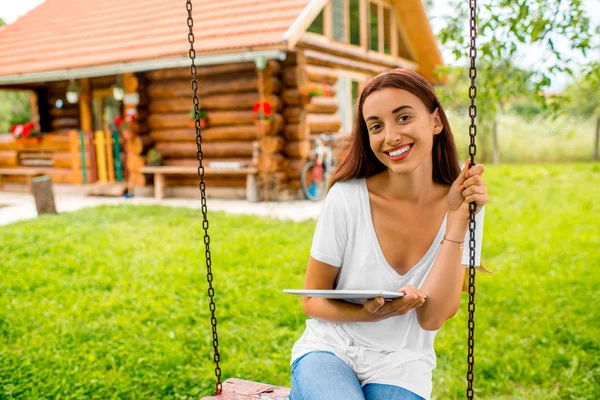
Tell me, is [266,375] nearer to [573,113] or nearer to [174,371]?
[174,371]

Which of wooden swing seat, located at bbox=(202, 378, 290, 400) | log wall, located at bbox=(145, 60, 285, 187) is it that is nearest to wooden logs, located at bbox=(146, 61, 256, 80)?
log wall, located at bbox=(145, 60, 285, 187)

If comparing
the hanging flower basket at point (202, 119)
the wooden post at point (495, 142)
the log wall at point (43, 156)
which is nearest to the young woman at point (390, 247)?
the hanging flower basket at point (202, 119)

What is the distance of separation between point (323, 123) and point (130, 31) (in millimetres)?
4134

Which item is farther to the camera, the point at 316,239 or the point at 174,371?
the point at 174,371

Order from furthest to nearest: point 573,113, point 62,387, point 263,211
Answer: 1. point 573,113
2. point 263,211
3. point 62,387

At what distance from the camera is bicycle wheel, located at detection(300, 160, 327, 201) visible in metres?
9.46

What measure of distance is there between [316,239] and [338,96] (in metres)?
9.92

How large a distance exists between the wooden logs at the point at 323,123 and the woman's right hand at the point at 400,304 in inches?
317

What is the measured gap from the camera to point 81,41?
37.1ft

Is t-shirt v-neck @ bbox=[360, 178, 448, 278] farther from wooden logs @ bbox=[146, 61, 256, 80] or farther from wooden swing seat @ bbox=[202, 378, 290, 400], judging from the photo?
wooden logs @ bbox=[146, 61, 256, 80]

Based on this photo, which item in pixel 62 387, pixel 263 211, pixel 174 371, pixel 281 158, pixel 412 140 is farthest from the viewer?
pixel 281 158

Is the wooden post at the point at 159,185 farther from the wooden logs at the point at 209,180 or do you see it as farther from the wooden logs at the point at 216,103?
the wooden logs at the point at 216,103

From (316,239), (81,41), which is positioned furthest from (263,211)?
(316,239)

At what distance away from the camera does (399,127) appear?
1.89 m
